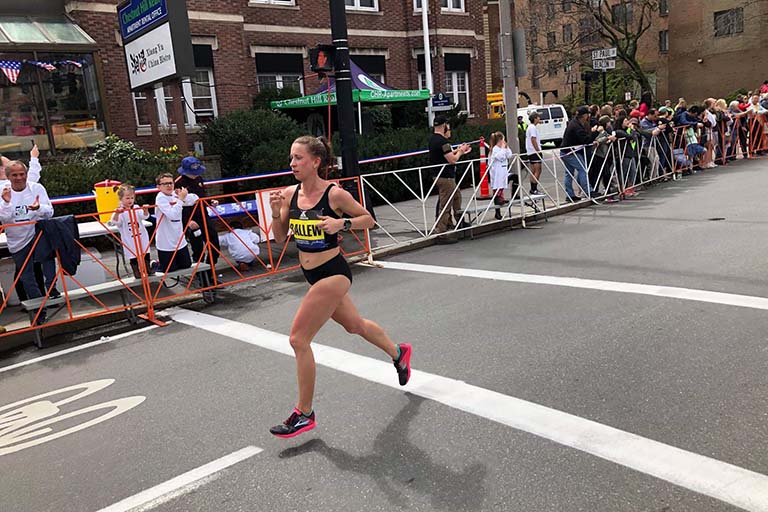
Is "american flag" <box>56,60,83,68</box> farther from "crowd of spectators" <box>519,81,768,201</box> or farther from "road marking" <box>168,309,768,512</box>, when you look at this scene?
"road marking" <box>168,309,768,512</box>

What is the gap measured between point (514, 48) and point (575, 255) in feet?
19.6

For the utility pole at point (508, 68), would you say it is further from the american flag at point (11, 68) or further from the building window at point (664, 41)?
the building window at point (664, 41)

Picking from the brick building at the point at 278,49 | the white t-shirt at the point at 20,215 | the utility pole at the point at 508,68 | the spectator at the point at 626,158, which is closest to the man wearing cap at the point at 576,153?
the spectator at the point at 626,158

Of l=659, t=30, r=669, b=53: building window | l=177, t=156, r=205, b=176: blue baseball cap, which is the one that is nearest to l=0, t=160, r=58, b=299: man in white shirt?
l=177, t=156, r=205, b=176: blue baseball cap

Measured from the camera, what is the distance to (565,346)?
509 cm

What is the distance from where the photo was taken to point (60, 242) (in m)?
6.86

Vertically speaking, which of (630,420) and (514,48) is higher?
(514,48)

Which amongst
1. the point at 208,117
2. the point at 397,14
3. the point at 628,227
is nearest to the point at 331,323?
the point at 628,227

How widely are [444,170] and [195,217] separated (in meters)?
4.34

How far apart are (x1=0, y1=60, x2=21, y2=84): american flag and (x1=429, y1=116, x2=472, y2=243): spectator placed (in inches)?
407

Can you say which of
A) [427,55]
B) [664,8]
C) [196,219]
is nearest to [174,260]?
[196,219]

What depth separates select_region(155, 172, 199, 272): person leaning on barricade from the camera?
7.67m

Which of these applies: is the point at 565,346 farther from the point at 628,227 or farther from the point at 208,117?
the point at 208,117

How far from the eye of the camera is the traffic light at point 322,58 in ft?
31.7
